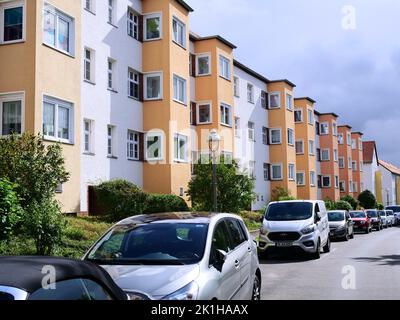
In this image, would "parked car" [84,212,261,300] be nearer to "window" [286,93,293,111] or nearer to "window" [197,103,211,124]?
"window" [197,103,211,124]

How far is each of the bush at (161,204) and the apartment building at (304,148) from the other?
30.1 meters

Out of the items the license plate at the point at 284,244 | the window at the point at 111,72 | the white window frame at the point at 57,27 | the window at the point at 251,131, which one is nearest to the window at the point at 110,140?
the window at the point at 111,72

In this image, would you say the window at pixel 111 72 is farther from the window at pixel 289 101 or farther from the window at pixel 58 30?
the window at pixel 289 101

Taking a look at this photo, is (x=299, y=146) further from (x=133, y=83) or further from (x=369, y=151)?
(x=369, y=151)

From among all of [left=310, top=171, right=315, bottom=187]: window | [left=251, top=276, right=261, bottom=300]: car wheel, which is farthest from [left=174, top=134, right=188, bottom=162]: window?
[left=310, top=171, right=315, bottom=187]: window

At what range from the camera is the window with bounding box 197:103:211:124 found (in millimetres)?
32406

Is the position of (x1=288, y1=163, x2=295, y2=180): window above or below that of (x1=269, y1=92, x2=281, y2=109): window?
below

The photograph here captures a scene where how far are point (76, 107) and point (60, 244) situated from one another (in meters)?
8.64

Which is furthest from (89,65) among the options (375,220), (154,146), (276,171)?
(375,220)

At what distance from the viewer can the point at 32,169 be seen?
1343 centimetres

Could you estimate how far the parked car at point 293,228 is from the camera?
16266 millimetres

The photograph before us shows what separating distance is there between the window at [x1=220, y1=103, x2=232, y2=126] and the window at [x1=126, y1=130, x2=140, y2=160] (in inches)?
350
